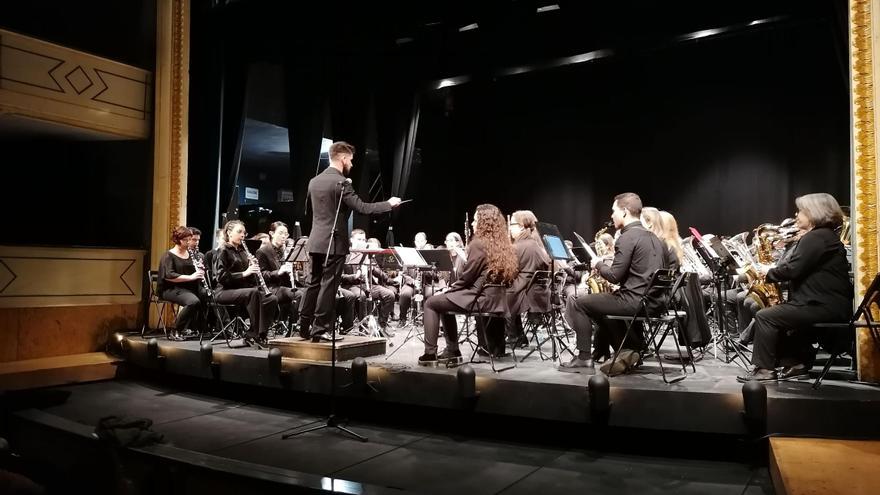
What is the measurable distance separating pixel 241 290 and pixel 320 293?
156 cm

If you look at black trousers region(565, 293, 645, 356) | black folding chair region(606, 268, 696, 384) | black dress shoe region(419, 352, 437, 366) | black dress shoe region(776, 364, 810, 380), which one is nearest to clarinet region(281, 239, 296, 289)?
black dress shoe region(419, 352, 437, 366)

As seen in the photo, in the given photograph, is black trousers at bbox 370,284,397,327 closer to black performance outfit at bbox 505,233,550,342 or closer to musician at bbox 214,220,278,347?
musician at bbox 214,220,278,347

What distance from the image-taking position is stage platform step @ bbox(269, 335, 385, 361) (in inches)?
214

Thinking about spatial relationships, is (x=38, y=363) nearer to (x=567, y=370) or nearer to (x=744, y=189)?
(x=567, y=370)

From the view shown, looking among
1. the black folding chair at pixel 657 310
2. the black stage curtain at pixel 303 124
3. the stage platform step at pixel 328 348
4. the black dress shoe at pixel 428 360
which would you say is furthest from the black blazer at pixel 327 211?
the black stage curtain at pixel 303 124

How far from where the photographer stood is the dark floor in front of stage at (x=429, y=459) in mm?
3703

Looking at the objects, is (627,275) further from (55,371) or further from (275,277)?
(55,371)

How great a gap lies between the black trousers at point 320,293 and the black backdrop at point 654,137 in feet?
24.7

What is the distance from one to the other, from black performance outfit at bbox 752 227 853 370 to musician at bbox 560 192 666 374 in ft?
2.74

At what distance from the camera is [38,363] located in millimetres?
7402

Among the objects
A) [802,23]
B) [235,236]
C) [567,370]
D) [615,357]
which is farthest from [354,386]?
[802,23]

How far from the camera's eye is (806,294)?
4367 mm

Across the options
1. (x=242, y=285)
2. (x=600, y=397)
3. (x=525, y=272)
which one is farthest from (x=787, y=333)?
(x=242, y=285)

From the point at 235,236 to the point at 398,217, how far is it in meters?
7.00
